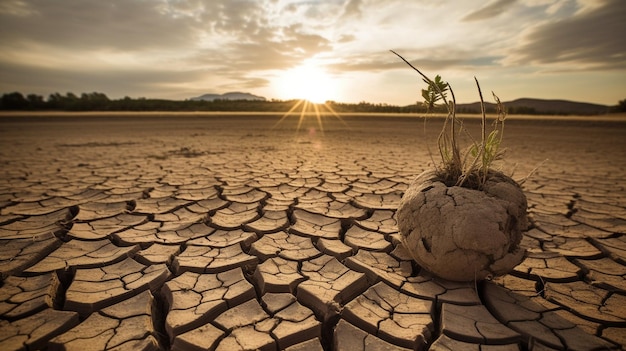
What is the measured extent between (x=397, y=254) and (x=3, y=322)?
186 cm

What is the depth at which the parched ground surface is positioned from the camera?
3.86ft

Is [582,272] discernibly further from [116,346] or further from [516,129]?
[516,129]

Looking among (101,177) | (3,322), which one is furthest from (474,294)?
(101,177)

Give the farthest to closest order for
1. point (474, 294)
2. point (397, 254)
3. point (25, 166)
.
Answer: point (25, 166)
point (397, 254)
point (474, 294)

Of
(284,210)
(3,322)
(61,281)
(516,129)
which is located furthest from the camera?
(516,129)

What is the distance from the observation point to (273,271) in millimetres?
1597

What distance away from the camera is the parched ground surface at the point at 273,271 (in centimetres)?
118

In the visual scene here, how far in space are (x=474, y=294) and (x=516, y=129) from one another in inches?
376

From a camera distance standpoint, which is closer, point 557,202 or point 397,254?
point 397,254

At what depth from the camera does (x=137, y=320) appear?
1251mm

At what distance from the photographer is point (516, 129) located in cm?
902

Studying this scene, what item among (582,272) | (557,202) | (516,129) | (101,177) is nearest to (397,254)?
(582,272)

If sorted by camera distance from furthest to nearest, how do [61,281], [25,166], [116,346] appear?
[25,166] < [61,281] < [116,346]

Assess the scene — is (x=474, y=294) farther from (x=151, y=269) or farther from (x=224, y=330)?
(x=151, y=269)
